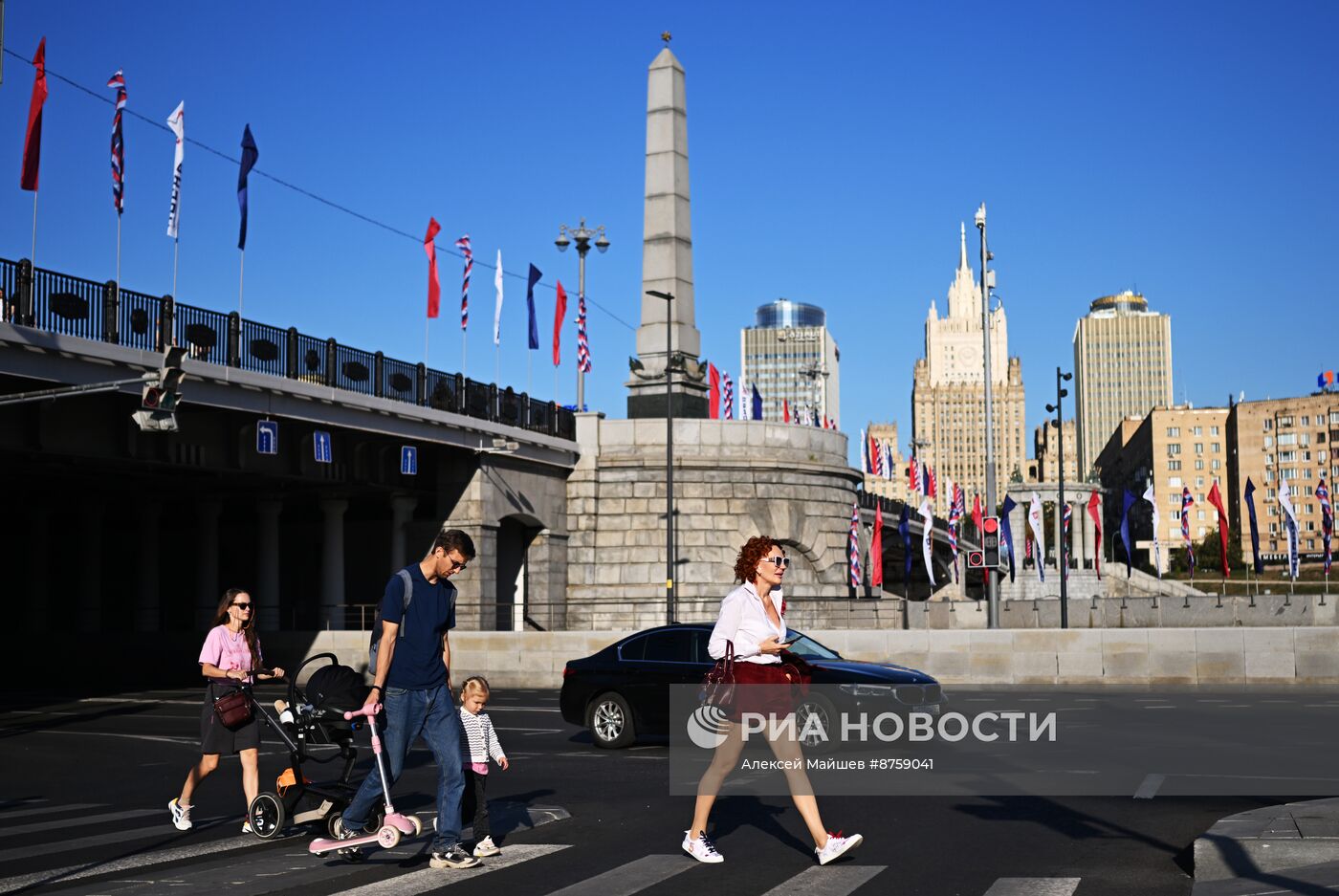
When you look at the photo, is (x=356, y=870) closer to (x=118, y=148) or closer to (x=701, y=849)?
(x=701, y=849)

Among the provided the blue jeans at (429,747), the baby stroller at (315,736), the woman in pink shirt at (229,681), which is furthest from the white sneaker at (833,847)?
the woman in pink shirt at (229,681)

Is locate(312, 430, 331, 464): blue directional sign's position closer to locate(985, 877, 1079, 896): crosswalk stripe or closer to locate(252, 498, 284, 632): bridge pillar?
locate(252, 498, 284, 632): bridge pillar

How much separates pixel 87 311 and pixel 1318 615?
151ft

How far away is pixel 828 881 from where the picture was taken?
7.94 metres

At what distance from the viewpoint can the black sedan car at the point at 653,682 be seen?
16031mm

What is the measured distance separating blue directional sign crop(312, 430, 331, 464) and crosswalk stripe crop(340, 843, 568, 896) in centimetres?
2486

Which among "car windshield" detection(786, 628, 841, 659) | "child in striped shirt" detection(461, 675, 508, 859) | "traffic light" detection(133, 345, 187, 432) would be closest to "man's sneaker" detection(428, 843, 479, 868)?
"child in striped shirt" detection(461, 675, 508, 859)

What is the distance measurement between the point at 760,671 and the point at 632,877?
53.6 inches

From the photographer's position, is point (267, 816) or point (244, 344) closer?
point (267, 816)

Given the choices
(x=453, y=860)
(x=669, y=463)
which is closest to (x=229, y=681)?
(x=453, y=860)

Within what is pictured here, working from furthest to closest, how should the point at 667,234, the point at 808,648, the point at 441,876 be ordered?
the point at 667,234, the point at 808,648, the point at 441,876

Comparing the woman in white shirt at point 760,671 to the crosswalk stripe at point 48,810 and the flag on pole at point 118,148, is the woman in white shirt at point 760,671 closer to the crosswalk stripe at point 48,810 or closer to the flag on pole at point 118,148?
the crosswalk stripe at point 48,810

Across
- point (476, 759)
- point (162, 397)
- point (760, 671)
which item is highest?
point (162, 397)

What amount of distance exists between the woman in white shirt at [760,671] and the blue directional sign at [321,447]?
85.1ft
